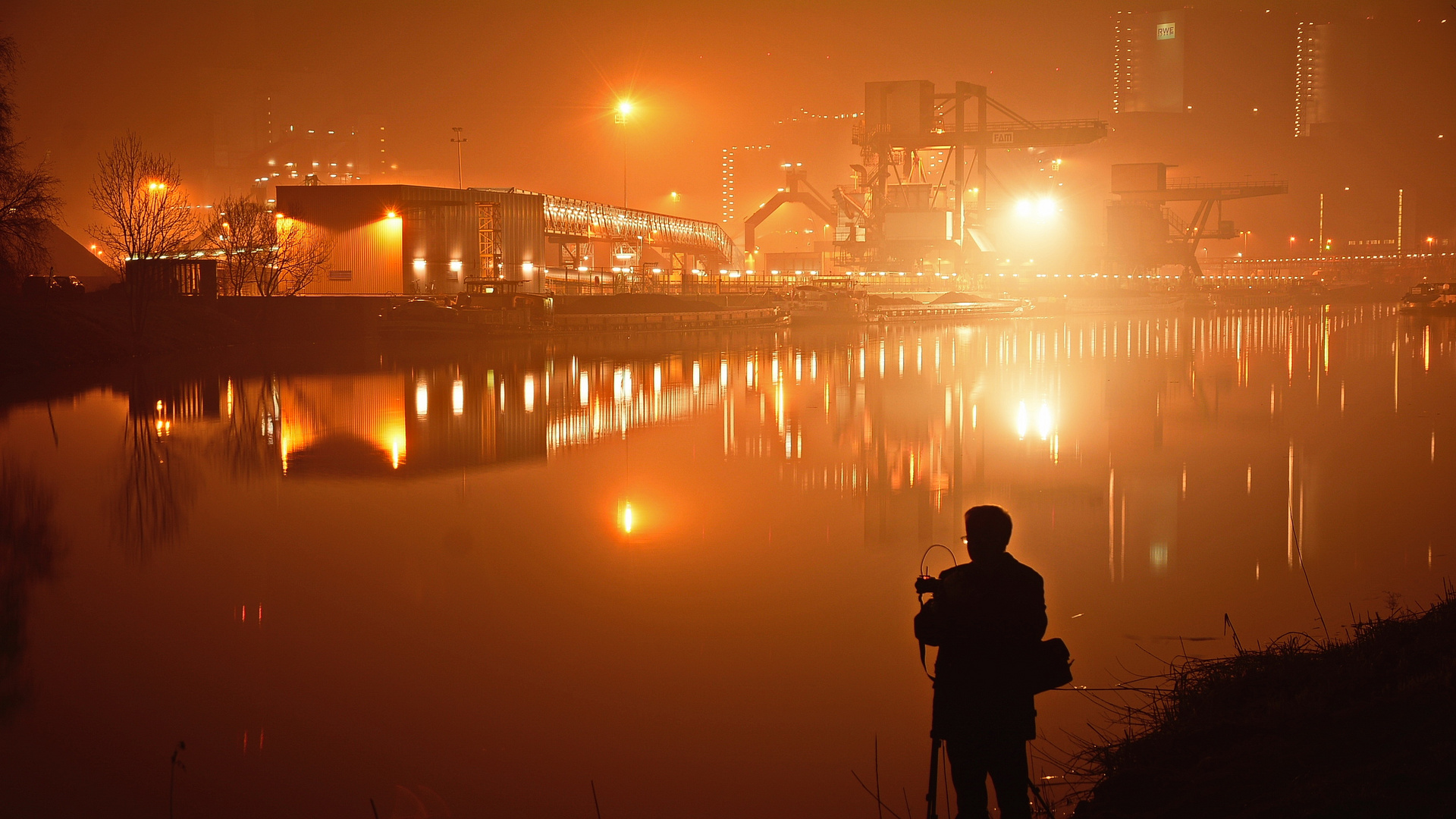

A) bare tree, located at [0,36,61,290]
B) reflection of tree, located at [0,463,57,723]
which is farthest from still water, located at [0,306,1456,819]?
bare tree, located at [0,36,61,290]

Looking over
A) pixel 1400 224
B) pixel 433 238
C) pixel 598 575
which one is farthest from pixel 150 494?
pixel 1400 224

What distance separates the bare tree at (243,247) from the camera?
41188 mm

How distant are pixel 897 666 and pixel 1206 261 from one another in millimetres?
134193

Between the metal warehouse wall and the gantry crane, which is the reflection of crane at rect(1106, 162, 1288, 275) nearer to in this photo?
the gantry crane

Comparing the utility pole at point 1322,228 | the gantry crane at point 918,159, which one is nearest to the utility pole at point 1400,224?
the utility pole at point 1322,228

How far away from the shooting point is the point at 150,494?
11.4 m

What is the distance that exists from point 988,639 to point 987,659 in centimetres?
9

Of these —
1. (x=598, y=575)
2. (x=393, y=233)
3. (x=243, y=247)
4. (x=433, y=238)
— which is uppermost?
(x=393, y=233)

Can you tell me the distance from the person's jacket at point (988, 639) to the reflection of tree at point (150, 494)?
7.37m

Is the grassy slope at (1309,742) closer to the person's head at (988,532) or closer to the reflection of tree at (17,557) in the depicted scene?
the person's head at (988,532)

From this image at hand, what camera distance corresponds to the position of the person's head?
3938 millimetres

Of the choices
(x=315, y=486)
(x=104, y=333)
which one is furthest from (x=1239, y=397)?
(x=104, y=333)

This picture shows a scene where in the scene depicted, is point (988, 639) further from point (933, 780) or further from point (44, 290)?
point (44, 290)

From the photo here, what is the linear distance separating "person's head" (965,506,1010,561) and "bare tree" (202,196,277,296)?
1606 inches
